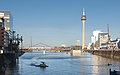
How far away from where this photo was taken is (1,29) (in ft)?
426

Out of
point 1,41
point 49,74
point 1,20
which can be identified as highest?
point 1,20

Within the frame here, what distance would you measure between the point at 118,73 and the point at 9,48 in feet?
368

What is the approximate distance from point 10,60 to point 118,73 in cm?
5952

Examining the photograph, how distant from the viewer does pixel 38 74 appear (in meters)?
82.2

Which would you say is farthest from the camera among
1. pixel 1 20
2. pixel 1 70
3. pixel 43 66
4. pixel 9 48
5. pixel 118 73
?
pixel 9 48

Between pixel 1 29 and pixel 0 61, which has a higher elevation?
pixel 1 29

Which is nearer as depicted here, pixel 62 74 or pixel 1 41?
pixel 62 74

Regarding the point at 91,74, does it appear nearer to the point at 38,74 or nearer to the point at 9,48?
the point at 38,74

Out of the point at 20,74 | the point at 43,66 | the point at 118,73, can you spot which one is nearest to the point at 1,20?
the point at 43,66

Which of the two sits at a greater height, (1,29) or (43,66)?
(1,29)

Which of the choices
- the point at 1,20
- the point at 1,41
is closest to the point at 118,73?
the point at 1,41

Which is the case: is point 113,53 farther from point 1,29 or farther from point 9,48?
point 1,29

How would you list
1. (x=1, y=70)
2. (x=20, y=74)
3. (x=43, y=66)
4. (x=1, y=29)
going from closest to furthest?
(x=1, y=70), (x=20, y=74), (x=43, y=66), (x=1, y=29)

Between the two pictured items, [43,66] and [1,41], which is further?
[1,41]
